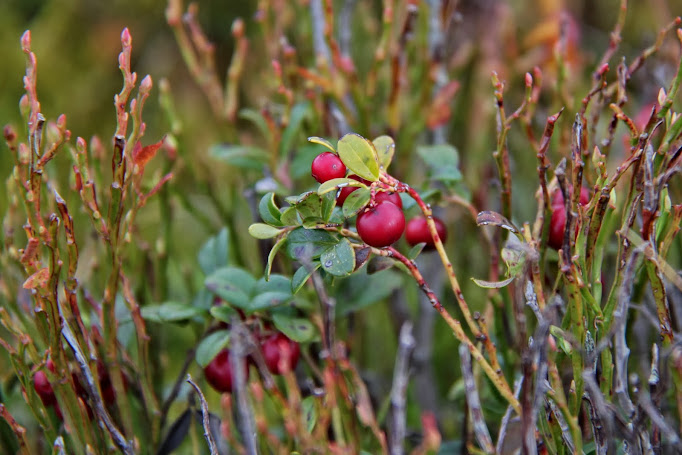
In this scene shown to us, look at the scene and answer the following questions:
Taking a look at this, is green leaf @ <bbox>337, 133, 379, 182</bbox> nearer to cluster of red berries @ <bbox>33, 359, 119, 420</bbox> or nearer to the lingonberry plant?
the lingonberry plant

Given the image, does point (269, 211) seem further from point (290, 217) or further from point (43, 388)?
point (43, 388)

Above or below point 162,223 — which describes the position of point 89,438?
below

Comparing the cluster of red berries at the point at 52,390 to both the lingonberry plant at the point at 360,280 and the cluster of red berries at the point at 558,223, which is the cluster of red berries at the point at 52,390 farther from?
the cluster of red berries at the point at 558,223

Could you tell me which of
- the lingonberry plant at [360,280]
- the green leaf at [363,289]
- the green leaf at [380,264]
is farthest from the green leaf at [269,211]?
the green leaf at [363,289]

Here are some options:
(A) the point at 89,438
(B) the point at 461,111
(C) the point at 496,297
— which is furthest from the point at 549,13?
(A) the point at 89,438

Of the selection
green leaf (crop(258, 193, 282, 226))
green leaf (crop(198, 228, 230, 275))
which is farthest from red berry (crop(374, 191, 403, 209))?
green leaf (crop(198, 228, 230, 275))

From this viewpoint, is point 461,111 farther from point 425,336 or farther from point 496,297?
point 496,297
